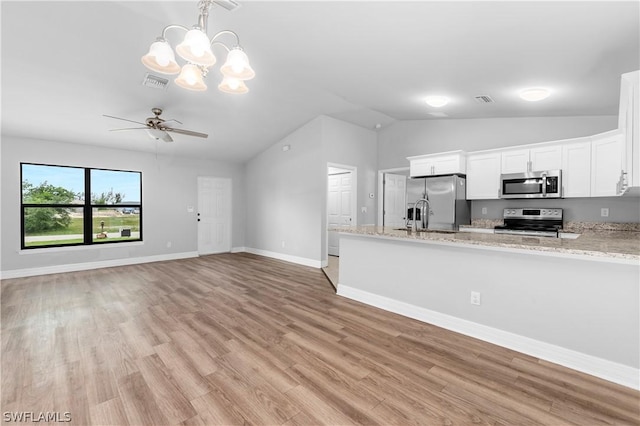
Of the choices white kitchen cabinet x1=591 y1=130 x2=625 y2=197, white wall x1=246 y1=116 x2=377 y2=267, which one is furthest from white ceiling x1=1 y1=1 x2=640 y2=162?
white wall x1=246 y1=116 x2=377 y2=267

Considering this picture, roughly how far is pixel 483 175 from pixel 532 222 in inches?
42.3

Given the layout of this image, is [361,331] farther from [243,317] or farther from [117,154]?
[117,154]

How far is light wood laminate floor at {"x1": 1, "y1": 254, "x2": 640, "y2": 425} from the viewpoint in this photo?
1694 millimetres

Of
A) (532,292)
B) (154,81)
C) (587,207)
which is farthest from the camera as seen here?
(587,207)

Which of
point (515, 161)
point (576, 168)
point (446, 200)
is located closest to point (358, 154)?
point (446, 200)

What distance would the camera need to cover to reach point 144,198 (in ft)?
20.5

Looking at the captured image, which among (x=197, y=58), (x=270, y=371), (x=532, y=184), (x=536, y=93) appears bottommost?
(x=270, y=371)

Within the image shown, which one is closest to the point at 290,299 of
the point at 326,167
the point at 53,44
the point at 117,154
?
the point at 326,167

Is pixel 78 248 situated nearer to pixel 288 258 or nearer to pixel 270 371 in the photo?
pixel 288 258

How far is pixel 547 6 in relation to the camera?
1.94 meters

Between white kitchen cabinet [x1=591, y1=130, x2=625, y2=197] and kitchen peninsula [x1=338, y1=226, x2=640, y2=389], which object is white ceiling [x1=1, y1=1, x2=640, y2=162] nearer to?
white kitchen cabinet [x1=591, y1=130, x2=625, y2=197]

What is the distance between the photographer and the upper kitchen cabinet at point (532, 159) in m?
4.21

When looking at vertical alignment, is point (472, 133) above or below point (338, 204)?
above

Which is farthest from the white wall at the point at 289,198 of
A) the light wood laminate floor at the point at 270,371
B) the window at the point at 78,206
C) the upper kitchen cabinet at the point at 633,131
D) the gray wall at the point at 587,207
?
the upper kitchen cabinet at the point at 633,131
